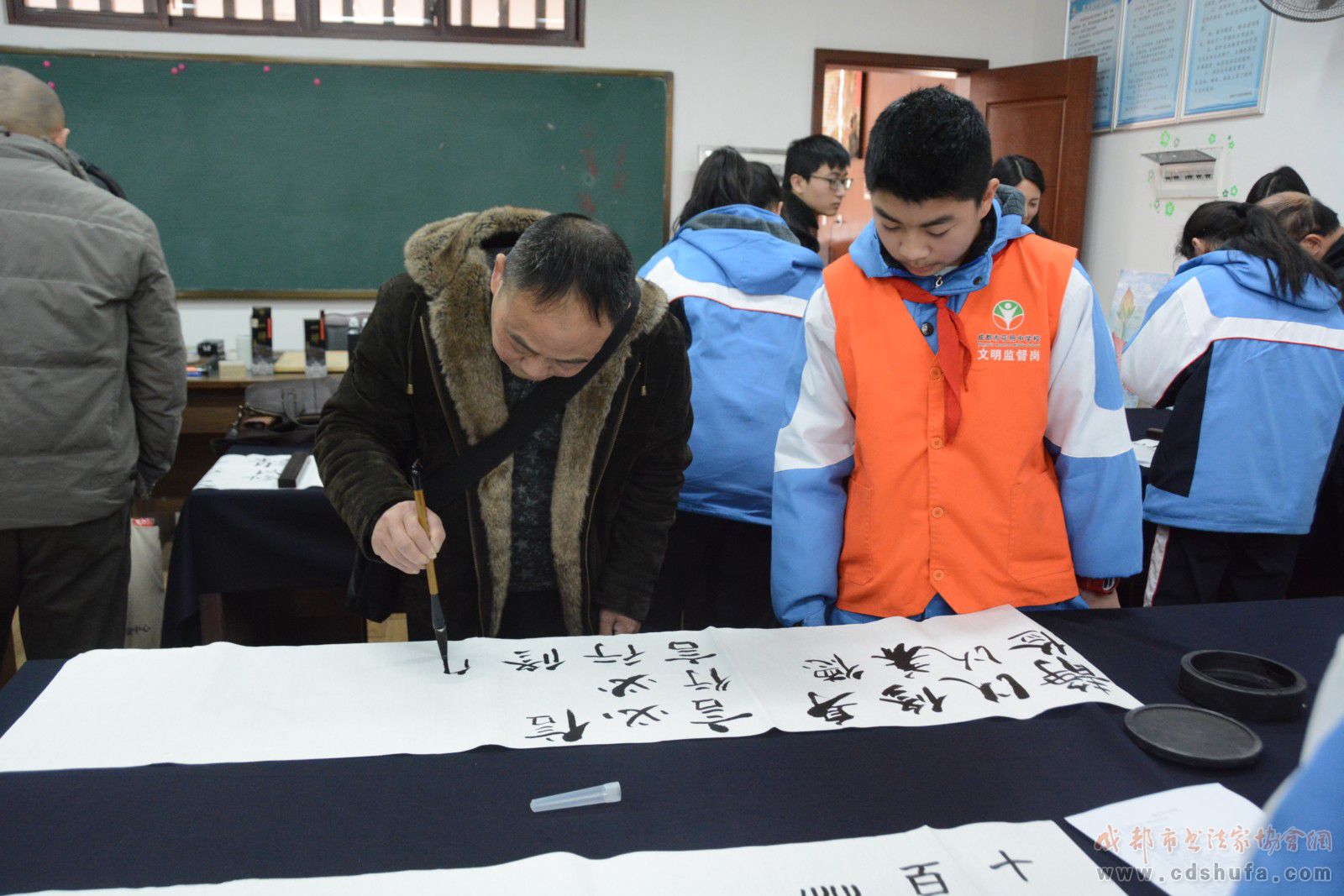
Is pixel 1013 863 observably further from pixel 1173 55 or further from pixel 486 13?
pixel 486 13

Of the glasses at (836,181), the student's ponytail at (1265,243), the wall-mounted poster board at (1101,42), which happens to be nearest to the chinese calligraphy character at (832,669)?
the student's ponytail at (1265,243)

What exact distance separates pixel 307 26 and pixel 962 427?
3970mm

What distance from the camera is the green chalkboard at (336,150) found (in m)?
4.16

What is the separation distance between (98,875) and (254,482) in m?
1.53

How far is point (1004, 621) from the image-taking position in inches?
49.0

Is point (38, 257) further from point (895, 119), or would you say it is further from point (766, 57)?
point (766, 57)

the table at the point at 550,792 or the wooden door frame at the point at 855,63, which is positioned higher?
the wooden door frame at the point at 855,63

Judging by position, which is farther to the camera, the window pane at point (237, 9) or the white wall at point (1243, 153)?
the window pane at point (237, 9)

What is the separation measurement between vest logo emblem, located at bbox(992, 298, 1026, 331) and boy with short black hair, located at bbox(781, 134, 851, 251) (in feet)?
4.85

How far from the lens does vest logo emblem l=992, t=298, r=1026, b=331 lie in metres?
1.25

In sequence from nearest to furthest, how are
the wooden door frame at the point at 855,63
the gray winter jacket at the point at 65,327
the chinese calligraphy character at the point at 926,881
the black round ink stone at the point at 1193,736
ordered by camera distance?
1. the chinese calligraphy character at the point at 926,881
2. the black round ink stone at the point at 1193,736
3. the gray winter jacket at the point at 65,327
4. the wooden door frame at the point at 855,63

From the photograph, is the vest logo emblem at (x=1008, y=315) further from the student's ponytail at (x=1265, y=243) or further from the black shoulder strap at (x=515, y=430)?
the student's ponytail at (x=1265, y=243)

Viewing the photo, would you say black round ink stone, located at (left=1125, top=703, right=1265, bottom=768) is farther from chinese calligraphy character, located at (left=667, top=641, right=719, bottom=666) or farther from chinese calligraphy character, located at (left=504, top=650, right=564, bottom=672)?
chinese calligraphy character, located at (left=504, top=650, right=564, bottom=672)

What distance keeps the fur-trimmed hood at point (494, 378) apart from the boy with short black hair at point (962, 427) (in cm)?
27
